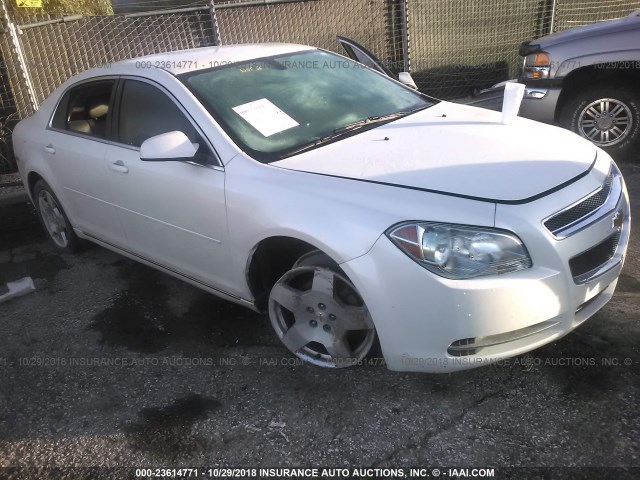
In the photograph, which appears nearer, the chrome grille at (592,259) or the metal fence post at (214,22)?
the chrome grille at (592,259)

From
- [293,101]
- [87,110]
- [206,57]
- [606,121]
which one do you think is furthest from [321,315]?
[606,121]

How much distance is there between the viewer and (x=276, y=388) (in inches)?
110

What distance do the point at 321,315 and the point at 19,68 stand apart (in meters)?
6.27

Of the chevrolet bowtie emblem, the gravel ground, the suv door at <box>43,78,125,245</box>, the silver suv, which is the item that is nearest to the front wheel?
the gravel ground

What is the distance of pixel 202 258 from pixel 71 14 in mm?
6101

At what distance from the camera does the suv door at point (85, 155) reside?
3.75 m

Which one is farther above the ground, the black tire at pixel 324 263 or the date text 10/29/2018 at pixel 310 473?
the black tire at pixel 324 263

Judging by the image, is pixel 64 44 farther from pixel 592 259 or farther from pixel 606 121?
pixel 592 259

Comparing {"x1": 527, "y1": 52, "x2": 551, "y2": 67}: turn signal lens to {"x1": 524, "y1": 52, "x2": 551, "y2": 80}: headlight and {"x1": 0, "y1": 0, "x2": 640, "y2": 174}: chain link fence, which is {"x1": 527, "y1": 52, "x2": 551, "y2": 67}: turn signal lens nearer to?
{"x1": 524, "y1": 52, "x2": 551, "y2": 80}: headlight

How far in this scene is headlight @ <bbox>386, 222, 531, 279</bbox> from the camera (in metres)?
2.22

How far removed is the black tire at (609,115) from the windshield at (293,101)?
94.0 inches

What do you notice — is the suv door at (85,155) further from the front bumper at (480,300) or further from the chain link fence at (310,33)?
the chain link fence at (310,33)

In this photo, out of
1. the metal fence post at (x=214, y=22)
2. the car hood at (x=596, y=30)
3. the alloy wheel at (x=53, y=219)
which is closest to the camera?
the alloy wheel at (x=53, y=219)

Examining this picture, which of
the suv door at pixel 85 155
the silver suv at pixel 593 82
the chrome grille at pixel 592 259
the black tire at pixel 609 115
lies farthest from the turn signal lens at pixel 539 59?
the suv door at pixel 85 155
